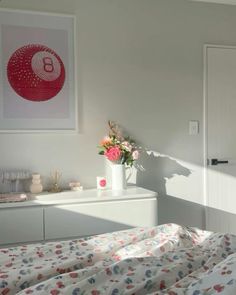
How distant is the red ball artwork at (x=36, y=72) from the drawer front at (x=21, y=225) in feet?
3.20

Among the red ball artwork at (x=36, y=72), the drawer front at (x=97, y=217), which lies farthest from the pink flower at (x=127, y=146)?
the red ball artwork at (x=36, y=72)

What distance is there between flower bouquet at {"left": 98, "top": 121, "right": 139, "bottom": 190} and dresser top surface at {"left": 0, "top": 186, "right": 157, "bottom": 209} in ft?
0.36

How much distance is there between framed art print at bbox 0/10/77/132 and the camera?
2975 mm

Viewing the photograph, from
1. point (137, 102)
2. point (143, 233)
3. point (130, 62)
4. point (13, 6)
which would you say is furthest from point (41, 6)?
point (143, 233)

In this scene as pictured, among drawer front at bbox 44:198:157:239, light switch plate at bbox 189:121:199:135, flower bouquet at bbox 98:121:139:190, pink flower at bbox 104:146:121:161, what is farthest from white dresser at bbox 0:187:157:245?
light switch plate at bbox 189:121:199:135

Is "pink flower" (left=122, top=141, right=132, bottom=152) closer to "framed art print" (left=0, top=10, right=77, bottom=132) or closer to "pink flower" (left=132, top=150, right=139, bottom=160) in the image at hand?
"pink flower" (left=132, top=150, right=139, bottom=160)

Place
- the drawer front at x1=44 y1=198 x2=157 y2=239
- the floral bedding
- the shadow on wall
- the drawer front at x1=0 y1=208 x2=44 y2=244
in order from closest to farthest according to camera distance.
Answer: the floral bedding
the drawer front at x1=0 y1=208 x2=44 y2=244
the drawer front at x1=44 y1=198 x2=157 y2=239
the shadow on wall

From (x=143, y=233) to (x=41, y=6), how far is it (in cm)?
212

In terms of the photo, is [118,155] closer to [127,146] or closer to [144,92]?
[127,146]

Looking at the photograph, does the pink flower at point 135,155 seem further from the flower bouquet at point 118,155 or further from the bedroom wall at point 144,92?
the bedroom wall at point 144,92

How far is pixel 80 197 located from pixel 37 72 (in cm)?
111

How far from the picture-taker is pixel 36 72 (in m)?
3.05

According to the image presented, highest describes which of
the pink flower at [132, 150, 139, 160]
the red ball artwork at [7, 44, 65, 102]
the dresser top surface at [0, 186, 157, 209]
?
the red ball artwork at [7, 44, 65, 102]

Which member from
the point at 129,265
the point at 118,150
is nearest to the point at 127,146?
the point at 118,150
